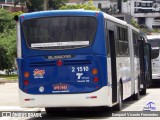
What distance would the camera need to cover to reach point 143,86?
1108 inches

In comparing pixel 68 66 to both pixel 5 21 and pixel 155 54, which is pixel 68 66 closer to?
pixel 155 54

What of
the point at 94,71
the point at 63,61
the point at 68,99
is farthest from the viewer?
the point at 63,61

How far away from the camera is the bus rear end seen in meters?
16.3

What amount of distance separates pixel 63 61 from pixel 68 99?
111cm

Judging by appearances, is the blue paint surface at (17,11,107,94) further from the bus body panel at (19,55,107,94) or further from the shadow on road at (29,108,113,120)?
the shadow on road at (29,108,113,120)

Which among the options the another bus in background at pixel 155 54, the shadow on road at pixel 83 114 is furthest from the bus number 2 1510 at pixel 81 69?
the another bus in background at pixel 155 54

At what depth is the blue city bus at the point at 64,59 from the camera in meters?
16.3

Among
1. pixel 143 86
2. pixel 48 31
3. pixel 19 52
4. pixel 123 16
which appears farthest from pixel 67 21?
pixel 123 16

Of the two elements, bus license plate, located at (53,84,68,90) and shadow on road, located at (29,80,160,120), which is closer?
bus license plate, located at (53,84,68,90)

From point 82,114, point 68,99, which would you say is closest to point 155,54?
point 82,114

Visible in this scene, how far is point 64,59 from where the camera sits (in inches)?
649

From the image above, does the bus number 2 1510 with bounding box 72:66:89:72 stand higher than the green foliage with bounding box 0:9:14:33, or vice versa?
the bus number 2 1510 with bounding box 72:66:89:72

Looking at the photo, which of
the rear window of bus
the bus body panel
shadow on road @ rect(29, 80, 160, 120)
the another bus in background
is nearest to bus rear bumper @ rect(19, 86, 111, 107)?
the bus body panel

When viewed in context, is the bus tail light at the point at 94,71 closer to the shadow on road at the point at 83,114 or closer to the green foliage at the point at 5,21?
the shadow on road at the point at 83,114
